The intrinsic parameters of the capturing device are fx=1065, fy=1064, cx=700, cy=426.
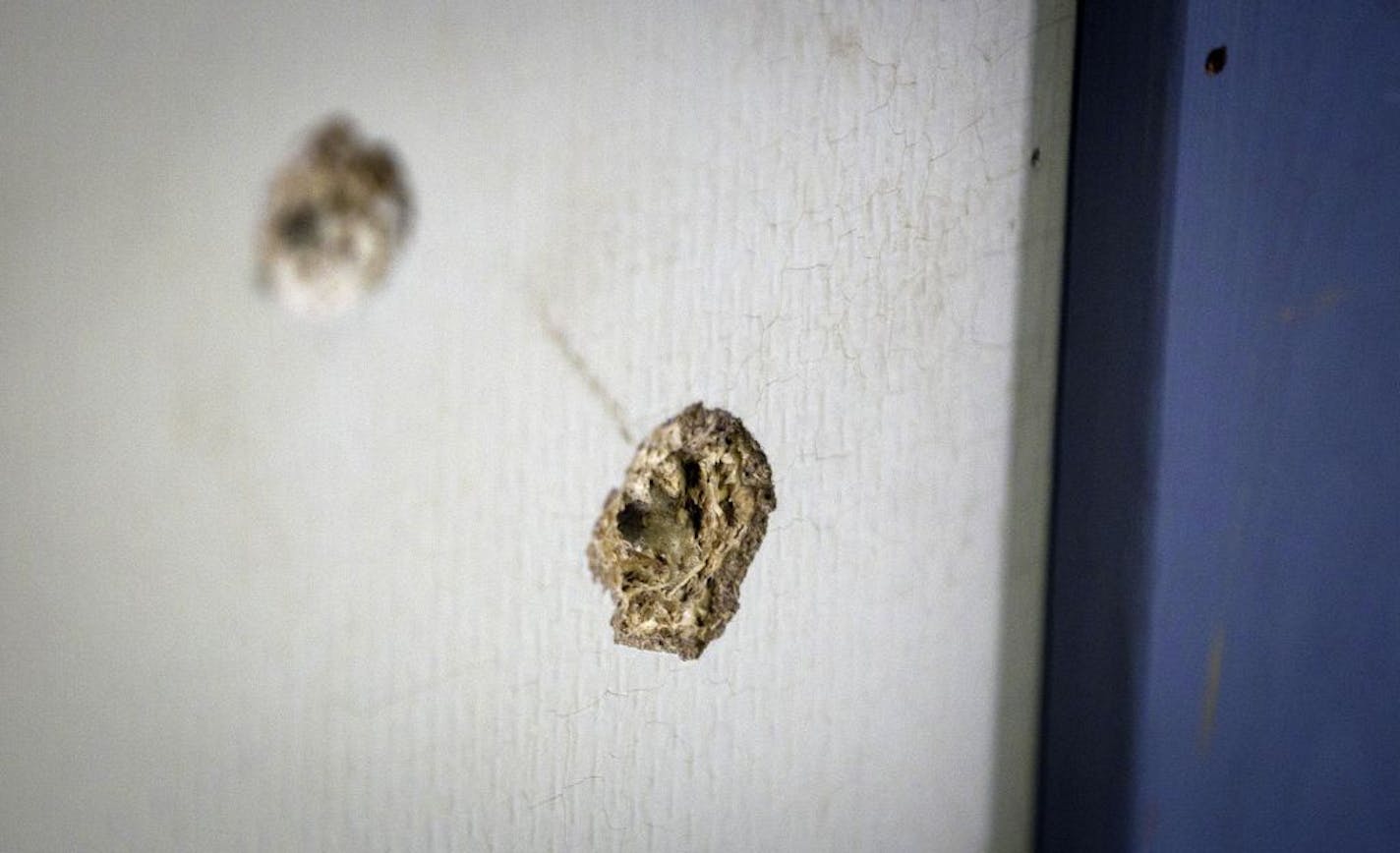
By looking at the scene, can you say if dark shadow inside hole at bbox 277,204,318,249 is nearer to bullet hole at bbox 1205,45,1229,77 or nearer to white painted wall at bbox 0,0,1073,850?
white painted wall at bbox 0,0,1073,850

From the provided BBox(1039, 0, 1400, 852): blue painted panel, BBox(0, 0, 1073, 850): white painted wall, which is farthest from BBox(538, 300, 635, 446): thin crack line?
BBox(1039, 0, 1400, 852): blue painted panel

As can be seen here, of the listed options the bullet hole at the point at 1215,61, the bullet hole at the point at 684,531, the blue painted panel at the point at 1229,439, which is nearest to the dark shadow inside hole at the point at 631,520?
the bullet hole at the point at 684,531

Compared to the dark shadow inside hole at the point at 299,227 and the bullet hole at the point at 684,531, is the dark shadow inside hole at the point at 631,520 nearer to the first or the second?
the bullet hole at the point at 684,531

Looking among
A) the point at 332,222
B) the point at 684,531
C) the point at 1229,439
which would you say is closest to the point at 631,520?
the point at 684,531

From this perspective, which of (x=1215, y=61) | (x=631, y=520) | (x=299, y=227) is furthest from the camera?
(x=1215, y=61)

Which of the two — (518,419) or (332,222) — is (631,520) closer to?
(518,419)

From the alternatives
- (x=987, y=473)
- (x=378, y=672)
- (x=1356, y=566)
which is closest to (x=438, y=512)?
(x=378, y=672)
